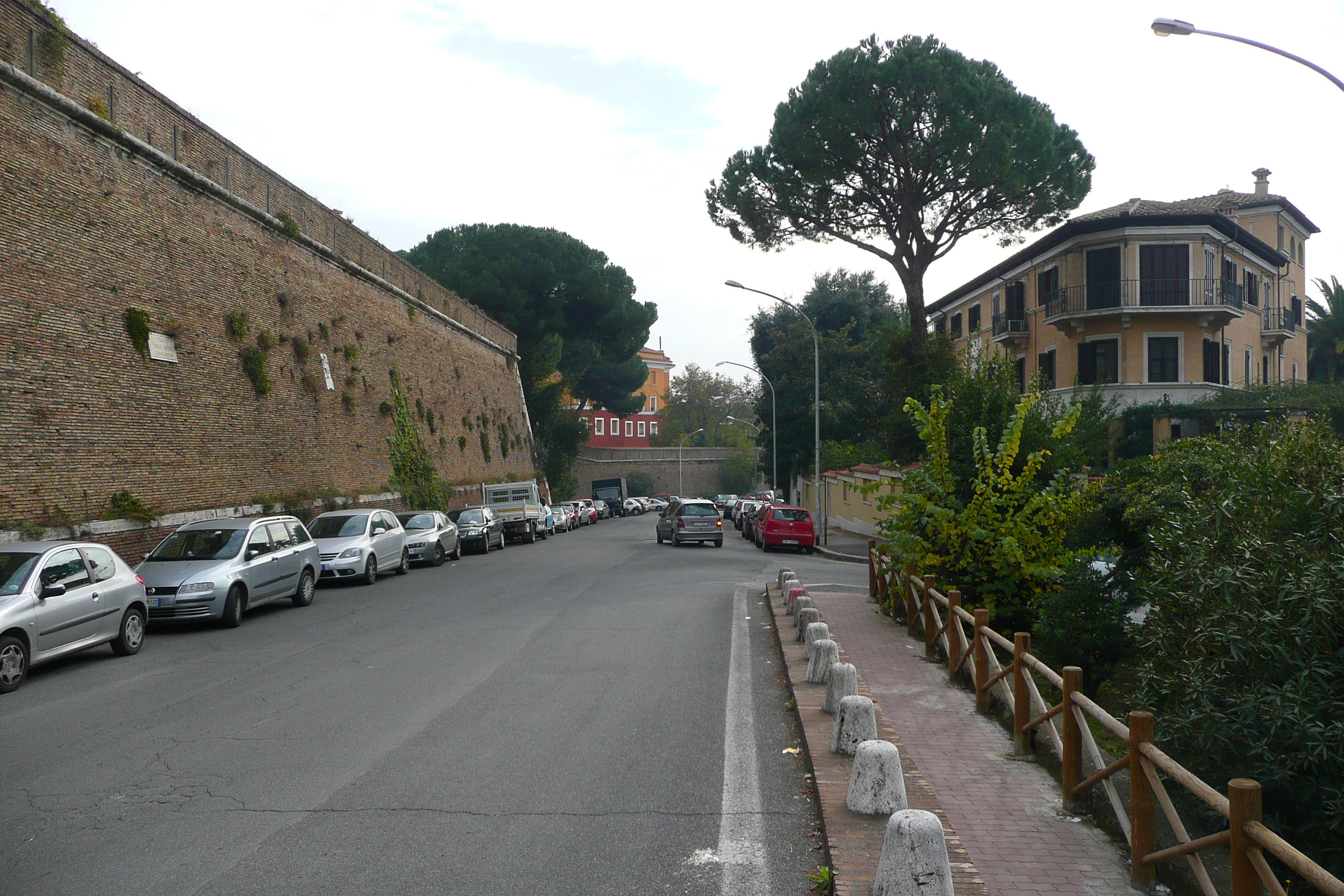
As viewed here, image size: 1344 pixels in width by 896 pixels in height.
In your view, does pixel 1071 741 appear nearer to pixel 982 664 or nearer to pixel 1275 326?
pixel 982 664

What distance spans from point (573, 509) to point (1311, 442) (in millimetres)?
48410

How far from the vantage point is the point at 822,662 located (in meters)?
9.05

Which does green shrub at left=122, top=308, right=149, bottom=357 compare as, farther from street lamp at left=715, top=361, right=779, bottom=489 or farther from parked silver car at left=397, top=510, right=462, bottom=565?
street lamp at left=715, top=361, right=779, bottom=489

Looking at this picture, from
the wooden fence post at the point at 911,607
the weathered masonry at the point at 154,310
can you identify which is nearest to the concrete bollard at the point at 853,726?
the wooden fence post at the point at 911,607

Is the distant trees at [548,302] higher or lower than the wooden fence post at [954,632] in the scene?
higher

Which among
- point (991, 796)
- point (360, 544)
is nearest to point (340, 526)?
point (360, 544)

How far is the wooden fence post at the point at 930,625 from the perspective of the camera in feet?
36.0

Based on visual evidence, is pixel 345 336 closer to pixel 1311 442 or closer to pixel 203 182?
pixel 203 182

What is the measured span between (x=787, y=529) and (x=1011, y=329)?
43.0ft

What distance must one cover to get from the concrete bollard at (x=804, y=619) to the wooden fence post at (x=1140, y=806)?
601 centimetres

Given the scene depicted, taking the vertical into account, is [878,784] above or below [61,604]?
below

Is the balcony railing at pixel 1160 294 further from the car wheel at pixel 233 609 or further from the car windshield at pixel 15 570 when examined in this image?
the car windshield at pixel 15 570

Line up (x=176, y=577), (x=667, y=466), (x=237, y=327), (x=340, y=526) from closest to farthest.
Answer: (x=176, y=577)
(x=340, y=526)
(x=237, y=327)
(x=667, y=466)

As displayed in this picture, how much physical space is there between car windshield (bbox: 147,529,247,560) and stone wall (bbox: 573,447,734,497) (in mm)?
73986
